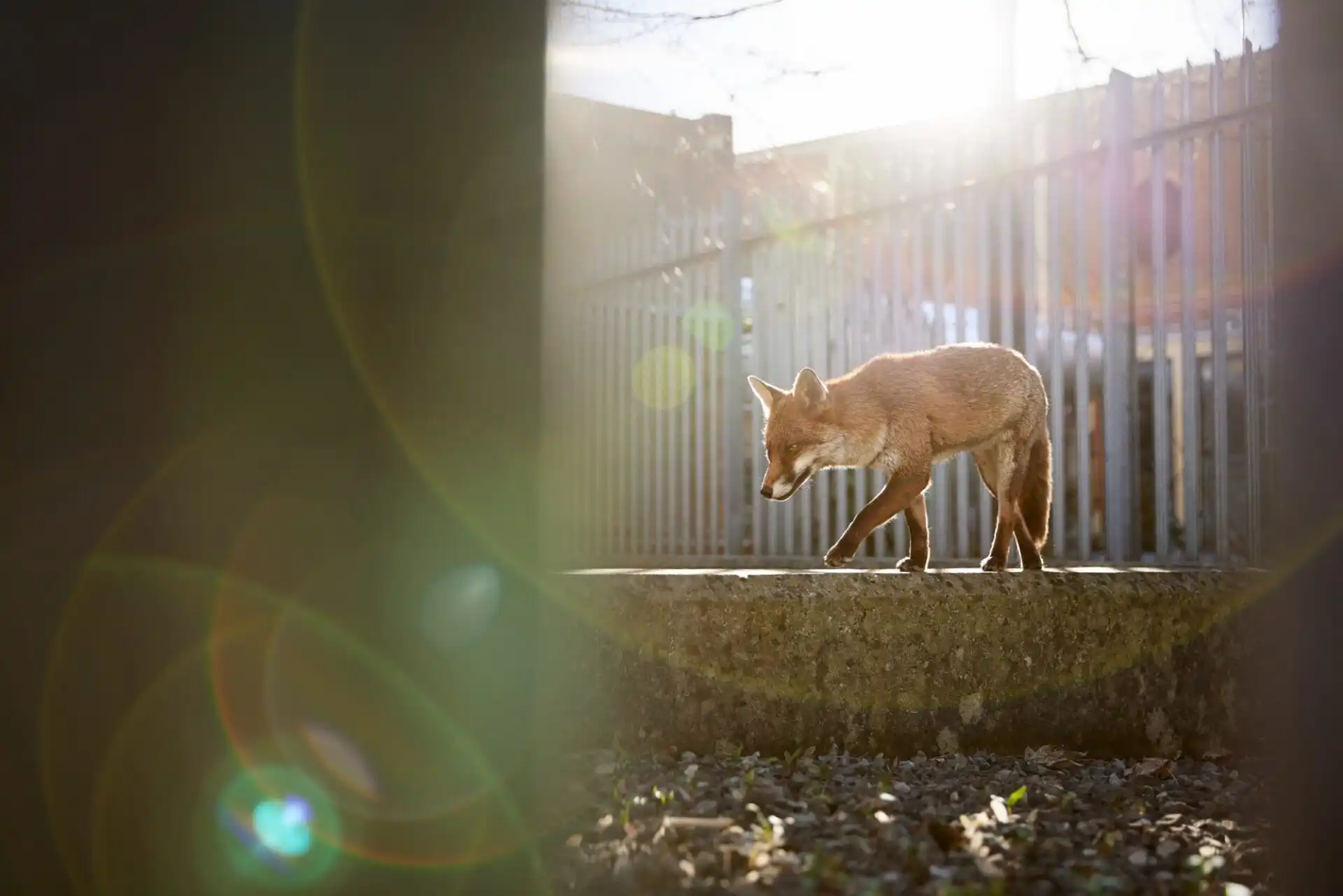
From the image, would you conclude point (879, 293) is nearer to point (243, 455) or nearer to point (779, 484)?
point (779, 484)

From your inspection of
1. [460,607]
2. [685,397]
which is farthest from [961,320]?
[460,607]

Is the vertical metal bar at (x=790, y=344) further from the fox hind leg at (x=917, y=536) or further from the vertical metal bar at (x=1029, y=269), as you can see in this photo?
the fox hind leg at (x=917, y=536)

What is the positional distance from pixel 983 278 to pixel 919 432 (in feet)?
10.6

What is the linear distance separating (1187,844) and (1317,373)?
140 cm

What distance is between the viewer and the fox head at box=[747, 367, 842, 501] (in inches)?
168

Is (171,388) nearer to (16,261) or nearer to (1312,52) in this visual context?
(16,261)

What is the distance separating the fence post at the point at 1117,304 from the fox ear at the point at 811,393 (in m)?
3.01

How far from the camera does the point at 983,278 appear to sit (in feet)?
23.2

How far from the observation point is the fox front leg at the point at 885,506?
4.05 metres

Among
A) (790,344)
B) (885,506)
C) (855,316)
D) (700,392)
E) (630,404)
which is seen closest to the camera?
(885,506)

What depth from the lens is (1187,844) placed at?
2600 millimetres

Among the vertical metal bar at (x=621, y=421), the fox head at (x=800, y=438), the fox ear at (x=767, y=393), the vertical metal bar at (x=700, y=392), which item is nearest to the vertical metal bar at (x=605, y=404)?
the vertical metal bar at (x=621, y=421)

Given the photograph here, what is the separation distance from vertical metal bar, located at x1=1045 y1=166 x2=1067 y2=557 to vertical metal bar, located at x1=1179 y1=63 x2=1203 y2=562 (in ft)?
2.21

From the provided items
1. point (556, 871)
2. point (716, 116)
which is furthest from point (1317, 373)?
point (716, 116)
